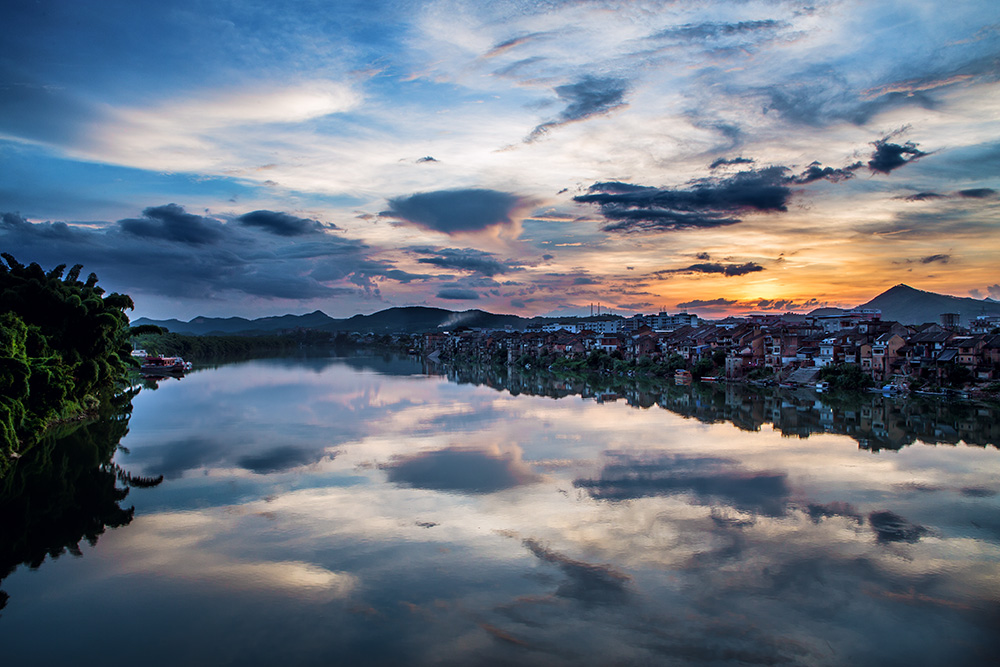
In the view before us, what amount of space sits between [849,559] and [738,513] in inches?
53.4

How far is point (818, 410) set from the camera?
612 inches

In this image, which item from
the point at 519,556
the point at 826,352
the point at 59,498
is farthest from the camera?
the point at 826,352

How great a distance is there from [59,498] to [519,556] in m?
5.46

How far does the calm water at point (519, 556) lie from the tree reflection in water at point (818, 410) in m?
1.10

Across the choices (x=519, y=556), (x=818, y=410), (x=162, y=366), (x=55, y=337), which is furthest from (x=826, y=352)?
(x=162, y=366)

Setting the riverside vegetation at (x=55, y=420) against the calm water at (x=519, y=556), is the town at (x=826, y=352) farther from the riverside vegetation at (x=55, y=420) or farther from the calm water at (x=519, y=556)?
the riverside vegetation at (x=55, y=420)

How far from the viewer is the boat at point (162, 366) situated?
27641mm

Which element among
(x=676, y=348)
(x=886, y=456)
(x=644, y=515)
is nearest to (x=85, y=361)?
(x=644, y=515)

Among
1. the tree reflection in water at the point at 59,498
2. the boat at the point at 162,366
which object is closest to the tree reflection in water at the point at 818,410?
the tree reflection in water at the point at 59,498

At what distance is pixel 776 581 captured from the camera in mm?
4750

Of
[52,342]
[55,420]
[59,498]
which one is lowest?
[59,498]

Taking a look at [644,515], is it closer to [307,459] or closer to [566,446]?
[566,446]

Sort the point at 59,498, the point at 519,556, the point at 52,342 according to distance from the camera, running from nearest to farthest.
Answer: the point at 519,556, the point at 59,498, the point at 52,342

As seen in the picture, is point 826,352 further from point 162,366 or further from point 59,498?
point 162,366
